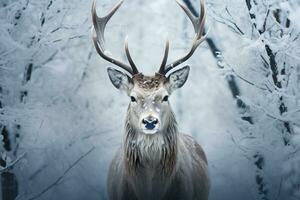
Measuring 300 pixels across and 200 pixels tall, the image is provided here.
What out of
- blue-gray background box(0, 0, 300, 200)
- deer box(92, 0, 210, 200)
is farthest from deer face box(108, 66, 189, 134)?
blue-gray background box(0, 0, 300, 200)

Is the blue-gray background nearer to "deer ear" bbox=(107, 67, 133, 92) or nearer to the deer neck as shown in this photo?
"deer ear" bbox=(107, 67, 133, 92)

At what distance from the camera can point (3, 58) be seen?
327 inches

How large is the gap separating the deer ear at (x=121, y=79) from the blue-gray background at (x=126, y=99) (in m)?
1.65

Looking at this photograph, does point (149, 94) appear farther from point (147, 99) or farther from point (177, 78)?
point (177, 78)

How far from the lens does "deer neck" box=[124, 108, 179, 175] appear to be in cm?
591

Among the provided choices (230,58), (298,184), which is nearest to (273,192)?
(298,184)

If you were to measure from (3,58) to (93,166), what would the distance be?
2.36 m

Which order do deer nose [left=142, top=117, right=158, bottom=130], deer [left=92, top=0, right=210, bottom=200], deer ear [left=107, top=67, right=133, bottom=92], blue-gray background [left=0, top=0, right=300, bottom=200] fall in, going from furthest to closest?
blue-gray background [left=0, top=0, right=300, bottom=200] < deer ear [left=107, top=67, right=133, bottom=92] < deer [left=92, top=0, right=210, bottom=200] < deer nose [left=142, top=117, right=158, bottom=130]

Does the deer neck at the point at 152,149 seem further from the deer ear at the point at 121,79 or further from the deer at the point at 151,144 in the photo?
the deer ear at the point at 121,79

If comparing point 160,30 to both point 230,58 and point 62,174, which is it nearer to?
point 230,58

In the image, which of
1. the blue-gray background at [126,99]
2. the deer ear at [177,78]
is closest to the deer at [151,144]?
the deer ear at [177,78]

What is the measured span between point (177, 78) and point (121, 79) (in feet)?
1.59

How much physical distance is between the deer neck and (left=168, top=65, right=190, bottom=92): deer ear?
313 millimetres

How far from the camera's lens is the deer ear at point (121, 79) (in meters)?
6.07
